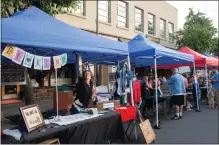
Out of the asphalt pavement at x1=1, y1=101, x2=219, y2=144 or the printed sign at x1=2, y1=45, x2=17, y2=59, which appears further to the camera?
the asphalt pavement at x1=1, y1=101, x2=219, y2=144

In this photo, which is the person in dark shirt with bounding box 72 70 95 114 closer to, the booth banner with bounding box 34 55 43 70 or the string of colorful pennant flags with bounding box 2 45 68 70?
the string of colorful pennant flags with bounding box 2 45 68 70

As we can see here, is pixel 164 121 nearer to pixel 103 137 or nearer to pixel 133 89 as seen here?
pixel 133 89

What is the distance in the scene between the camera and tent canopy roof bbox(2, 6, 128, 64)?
421cm

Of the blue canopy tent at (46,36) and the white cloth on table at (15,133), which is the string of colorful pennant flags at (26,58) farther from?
the white cloth on table at (15,133)

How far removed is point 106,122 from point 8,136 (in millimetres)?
1871

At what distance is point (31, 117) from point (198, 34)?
22.4 meters

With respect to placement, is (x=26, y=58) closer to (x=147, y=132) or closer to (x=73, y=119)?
(x=73, y=119)

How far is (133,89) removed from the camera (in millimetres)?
7008

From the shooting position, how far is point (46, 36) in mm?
4676

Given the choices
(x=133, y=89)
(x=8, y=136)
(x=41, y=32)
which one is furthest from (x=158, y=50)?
(x=8, y=136)

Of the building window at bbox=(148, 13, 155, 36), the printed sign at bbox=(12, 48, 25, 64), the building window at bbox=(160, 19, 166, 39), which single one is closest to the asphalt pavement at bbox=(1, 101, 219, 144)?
the printed sign at bbox=(12, 48, 25, 64)

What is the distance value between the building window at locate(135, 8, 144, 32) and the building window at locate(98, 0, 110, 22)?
3883mm

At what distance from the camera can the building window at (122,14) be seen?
61.2ft

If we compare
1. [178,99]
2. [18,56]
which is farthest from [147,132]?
[178,99]
